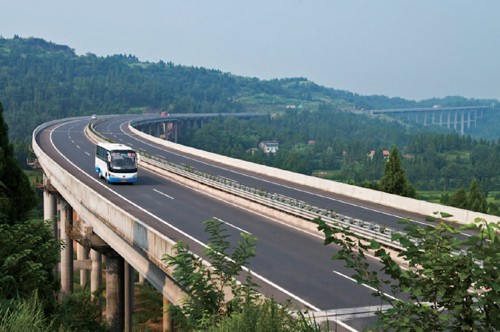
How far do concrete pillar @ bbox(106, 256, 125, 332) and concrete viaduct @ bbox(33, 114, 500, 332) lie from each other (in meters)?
0.05

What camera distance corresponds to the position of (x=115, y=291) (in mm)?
26188

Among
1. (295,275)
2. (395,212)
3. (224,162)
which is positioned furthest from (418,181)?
(295,275)

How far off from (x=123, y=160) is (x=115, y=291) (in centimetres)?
1113

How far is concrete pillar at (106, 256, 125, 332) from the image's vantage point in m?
25.5

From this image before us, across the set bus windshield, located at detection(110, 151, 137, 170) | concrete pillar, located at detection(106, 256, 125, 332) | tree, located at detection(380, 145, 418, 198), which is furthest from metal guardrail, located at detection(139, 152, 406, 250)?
tree, located at detection(380, 145, 418, 198)

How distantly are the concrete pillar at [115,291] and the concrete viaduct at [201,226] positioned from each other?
5 centimetres

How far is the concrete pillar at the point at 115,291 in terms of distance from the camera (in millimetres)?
25453

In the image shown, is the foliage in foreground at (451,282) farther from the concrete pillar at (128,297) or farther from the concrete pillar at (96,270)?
the concrete pillar at (96,270)

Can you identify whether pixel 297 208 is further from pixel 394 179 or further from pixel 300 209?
pixel 394 179

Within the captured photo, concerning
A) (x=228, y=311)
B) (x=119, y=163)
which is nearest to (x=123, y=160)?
(x=119, y=163)

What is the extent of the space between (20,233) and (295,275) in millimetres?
9211

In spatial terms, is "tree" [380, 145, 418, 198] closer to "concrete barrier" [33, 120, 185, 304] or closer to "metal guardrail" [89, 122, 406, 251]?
"metal guardrail" [89, 122, 406, 251]

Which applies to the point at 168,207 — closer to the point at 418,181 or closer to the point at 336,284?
the point at 336,284

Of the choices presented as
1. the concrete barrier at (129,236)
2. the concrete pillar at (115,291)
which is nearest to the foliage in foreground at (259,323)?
the concrete barrier at (129,236)
